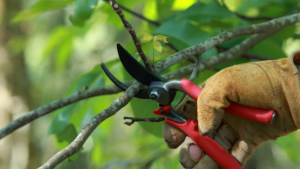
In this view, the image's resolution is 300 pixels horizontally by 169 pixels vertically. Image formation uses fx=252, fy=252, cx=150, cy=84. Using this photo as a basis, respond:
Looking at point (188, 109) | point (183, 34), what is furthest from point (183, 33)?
point (188, 109)

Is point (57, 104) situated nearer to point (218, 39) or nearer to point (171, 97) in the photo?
point (171, 97)

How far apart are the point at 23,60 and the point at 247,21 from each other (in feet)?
8.29

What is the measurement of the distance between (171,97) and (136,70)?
0.10m

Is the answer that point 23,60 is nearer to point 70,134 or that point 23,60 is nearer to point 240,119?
point 70,134

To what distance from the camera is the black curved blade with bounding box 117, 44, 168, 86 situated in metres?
0.57

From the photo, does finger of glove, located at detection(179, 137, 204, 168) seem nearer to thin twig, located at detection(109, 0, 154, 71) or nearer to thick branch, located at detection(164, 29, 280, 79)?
thin twig, located at detection(109, 0, 154, 71)

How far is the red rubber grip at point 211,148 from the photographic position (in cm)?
55

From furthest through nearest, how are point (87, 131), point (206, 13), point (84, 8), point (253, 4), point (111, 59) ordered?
point (111, 59)
point (253, 4)
point (206, 13)
point (84, 8)
point (87, 131)

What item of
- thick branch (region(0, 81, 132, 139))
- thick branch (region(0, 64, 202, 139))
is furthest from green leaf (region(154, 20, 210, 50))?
thick branch (region(0, 81, 132, 139))

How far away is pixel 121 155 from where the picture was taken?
2.13m

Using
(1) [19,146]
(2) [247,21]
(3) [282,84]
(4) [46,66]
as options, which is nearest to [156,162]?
(2) [247,21]

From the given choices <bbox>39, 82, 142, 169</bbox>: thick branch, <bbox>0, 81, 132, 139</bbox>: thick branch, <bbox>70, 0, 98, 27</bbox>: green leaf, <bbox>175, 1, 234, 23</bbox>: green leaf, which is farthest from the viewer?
<bbox>175, 1, 234, 23</bbox>: green leaf

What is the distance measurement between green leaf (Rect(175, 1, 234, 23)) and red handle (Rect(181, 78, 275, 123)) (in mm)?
671

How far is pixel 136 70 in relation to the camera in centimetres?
58
